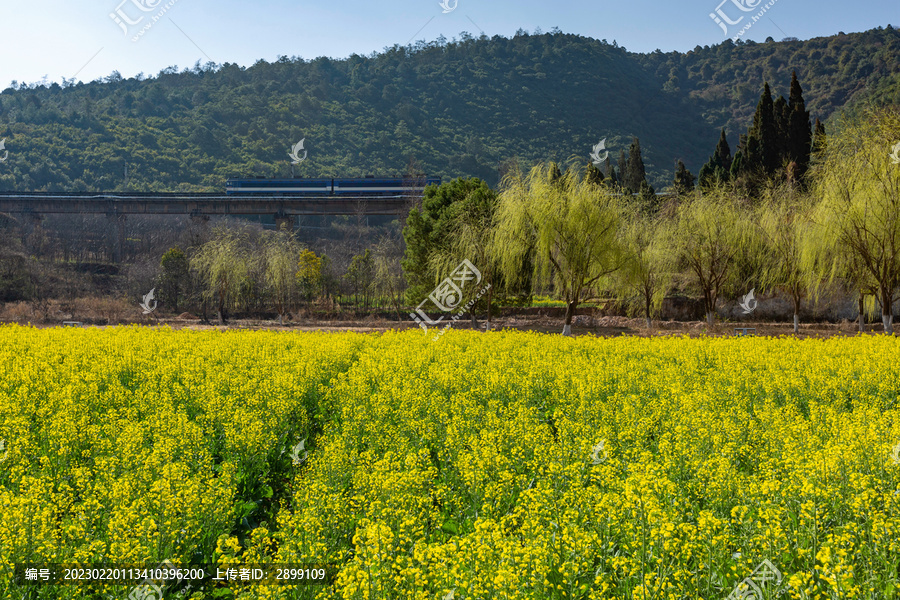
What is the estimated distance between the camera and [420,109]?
114 m

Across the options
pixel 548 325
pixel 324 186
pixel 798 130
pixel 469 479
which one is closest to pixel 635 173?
pixel 798 130

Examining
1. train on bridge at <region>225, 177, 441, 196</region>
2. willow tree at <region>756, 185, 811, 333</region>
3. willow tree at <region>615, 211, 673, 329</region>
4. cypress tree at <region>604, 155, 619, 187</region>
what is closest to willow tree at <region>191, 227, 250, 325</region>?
willow tree at <region>615, 211, 673, 329</region>

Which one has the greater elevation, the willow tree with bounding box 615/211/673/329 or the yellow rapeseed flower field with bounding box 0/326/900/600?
the willow tree with bounding box 615/211/673/329

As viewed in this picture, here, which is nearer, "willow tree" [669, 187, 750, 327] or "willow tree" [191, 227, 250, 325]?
"willow tree" [669, 187, 750, 327]

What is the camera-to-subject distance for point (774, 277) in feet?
97.8

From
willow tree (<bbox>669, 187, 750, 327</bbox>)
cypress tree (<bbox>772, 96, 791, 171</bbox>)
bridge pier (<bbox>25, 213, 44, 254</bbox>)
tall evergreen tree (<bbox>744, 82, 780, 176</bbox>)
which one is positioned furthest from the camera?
bridge pier (<bbox>25, 213, 44, 254</bbox>)

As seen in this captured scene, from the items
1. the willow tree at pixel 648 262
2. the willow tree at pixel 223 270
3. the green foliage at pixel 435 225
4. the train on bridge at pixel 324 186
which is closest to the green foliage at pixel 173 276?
the willow tree at pixel 223 270

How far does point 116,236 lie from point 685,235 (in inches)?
2341

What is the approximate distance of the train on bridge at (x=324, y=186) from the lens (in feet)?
192

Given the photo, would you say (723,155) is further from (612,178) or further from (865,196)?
(865,196)

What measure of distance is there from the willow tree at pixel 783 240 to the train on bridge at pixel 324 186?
3492cm

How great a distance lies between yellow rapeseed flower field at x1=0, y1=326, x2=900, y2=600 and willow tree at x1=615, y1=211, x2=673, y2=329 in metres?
16.8

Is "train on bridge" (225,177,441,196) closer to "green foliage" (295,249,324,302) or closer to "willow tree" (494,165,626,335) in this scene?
"green foliage" (295,249,324,302)

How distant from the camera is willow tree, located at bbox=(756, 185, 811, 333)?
27.1 m
